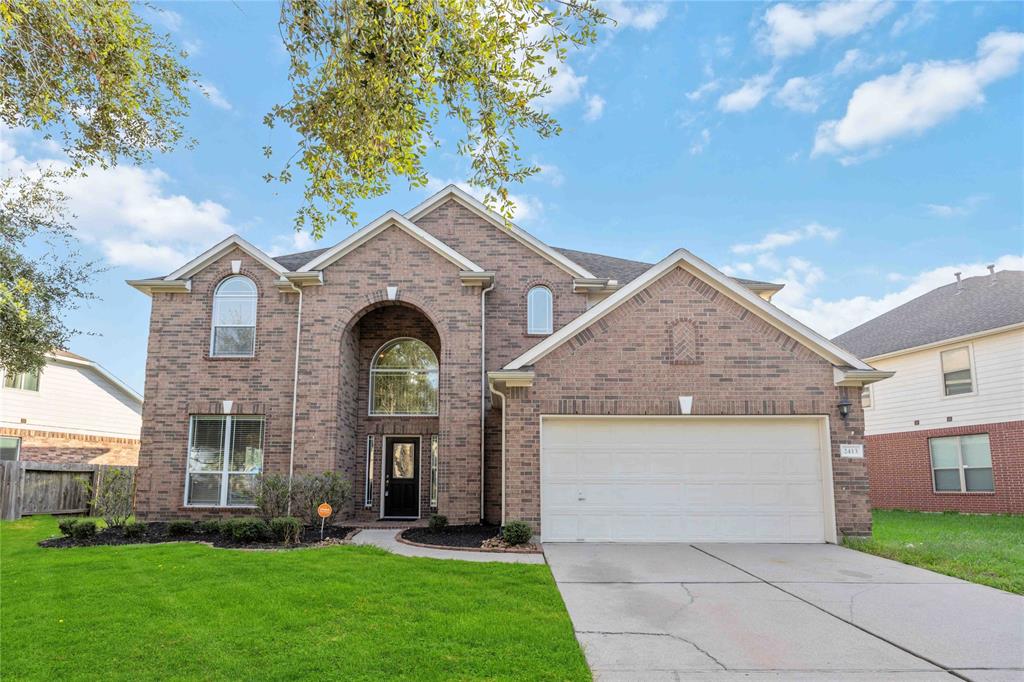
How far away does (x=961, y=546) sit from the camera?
427 inches

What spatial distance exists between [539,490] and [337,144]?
21.6 feet

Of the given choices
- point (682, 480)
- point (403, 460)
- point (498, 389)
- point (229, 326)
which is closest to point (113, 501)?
point (229, 326)

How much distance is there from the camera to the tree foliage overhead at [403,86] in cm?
647

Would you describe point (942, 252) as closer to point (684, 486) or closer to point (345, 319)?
point (684, 486)

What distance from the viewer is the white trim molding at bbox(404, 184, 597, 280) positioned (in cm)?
1592

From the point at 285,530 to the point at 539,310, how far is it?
24.8 ft

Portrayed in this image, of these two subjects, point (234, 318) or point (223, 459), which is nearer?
point (223, 459)

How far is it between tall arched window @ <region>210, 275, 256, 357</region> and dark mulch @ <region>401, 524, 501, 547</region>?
614 centimetres

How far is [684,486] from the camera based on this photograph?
11367 millimetres

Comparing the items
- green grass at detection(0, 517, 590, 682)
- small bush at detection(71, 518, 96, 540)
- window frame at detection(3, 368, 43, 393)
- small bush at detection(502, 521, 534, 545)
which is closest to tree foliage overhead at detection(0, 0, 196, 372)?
green grass at detection(0, 517, 590, 682)

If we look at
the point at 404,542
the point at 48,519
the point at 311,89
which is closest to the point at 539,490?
the point at 404,542

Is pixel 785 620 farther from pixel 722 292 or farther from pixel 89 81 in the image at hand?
pixel 89 81

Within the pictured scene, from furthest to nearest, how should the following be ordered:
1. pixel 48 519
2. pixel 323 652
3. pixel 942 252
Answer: pixel 942 252 → pixel 48 519 → pixel 323 652

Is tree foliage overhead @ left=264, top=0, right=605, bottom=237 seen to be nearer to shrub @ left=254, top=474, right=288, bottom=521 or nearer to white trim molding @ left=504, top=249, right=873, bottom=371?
white trim molding @ left=504, top=249, right=873, bottom=371
